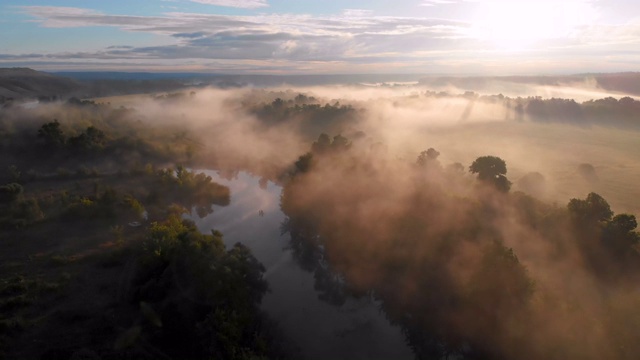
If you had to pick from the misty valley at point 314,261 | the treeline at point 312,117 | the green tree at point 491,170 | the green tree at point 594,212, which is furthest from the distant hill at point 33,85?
the green tree at point 594,212

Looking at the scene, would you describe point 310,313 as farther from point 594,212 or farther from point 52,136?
point 52,136

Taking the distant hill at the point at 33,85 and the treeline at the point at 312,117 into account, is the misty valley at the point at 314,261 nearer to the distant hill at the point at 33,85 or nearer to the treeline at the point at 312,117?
the treeline at the point at 312,117

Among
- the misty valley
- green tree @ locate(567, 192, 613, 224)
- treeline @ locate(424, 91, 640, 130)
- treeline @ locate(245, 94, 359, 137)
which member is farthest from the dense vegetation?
treeline @ locate(424, 91, 640, 130)

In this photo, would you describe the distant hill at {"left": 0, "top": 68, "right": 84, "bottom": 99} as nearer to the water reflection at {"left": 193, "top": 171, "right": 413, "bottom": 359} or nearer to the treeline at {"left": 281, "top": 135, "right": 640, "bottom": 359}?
the water reflection at {"left": 193, "top": 171, "right": 413, "bottom": 359}

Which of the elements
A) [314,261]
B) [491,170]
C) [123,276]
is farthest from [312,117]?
[123,276]

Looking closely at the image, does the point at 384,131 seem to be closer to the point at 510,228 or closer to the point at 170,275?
the point at 510,228
